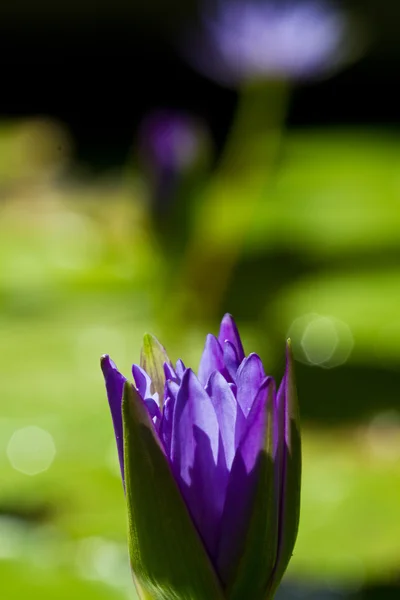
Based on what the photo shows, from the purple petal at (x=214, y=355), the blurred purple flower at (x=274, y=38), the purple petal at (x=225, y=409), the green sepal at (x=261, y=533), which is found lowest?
the green sepal at (x=261, y=533)

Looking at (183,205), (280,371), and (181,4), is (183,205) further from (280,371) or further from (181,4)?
(181,4)

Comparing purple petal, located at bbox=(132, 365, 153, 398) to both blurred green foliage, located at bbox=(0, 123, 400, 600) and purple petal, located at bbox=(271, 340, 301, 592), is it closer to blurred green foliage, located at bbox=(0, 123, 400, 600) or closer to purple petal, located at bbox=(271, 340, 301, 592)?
purple petal, located at bbox=(271, 340, 301, 592)

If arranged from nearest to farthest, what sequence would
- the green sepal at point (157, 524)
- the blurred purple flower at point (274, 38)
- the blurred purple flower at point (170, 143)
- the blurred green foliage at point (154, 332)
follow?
the green sepal at point (157, 524)
the blurred green foliage at point (154, 332)
the blurred purple flower at point (170, 143)
the blurred purple flower at point (274, 38)

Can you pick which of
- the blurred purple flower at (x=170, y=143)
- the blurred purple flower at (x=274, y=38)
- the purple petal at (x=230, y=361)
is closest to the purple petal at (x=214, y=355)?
the purple petal at (x=230, y=361)

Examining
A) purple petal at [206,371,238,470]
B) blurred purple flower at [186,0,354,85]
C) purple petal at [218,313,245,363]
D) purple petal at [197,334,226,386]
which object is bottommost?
purple petal at [206,371,238,470]

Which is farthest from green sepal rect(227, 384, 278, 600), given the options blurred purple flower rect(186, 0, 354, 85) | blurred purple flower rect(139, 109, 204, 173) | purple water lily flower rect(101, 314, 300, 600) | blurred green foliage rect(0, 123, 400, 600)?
blurred purple flower rect(186, 0, 354, 85)

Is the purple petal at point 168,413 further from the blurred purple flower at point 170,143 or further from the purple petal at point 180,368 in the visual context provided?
the blurred purple flower at point 170,143

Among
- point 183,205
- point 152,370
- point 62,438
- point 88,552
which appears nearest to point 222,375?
point 152,370
